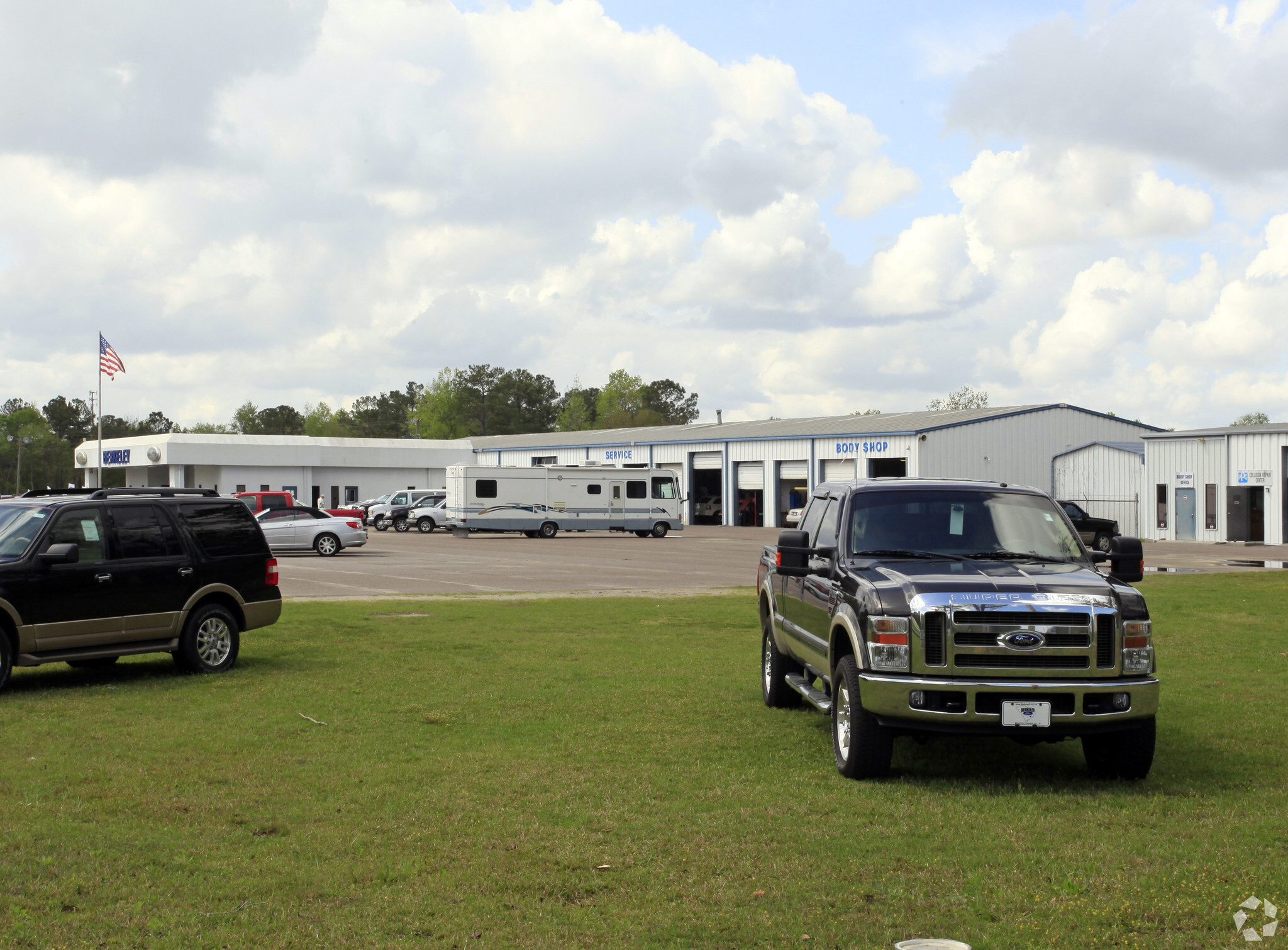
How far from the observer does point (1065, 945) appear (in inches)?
192

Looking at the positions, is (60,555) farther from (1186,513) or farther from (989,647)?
(1186,513)

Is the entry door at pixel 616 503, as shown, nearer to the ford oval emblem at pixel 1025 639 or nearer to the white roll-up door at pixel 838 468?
the white roll-up door at pixel 838 468

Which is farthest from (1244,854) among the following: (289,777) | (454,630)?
(454,630)

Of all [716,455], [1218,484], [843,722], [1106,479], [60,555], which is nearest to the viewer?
[843,722]

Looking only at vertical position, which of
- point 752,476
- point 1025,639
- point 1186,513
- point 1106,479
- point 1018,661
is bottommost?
point 1018,661

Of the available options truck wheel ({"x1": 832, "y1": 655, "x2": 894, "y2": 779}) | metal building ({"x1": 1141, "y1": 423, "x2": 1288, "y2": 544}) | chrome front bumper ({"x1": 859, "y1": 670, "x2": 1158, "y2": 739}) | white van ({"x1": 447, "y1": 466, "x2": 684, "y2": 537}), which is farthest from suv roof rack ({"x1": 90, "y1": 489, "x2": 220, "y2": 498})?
metal building ({"x1": 1141, "y1": 423, "x2": 1288, "y2": 544})

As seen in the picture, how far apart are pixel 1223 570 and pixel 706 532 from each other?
2825 cm

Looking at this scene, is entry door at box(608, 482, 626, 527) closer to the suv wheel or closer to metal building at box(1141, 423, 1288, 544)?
metal building at box(1141, 423, 1288, 544)

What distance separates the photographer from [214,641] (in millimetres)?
12562

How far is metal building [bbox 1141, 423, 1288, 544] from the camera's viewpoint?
151 feet

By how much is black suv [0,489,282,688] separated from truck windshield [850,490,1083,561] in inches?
278

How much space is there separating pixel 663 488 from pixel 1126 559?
42.9 metres

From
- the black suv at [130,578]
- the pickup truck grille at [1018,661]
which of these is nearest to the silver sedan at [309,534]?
the black suv at [130,578]

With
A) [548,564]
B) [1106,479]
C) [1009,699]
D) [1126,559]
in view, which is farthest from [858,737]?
[1106,479]
